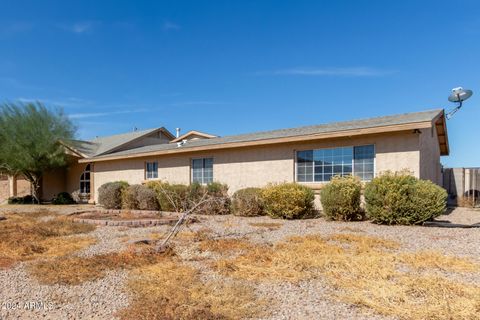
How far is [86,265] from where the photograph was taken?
18.2ft

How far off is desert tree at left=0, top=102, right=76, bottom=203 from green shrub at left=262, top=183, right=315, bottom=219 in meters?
16.0

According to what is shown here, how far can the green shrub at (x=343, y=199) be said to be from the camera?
33.7 ft

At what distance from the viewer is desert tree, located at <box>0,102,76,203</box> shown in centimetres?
1983

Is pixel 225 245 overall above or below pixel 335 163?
below

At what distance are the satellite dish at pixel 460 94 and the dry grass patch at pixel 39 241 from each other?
15004mm

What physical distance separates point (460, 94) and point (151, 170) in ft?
51.8

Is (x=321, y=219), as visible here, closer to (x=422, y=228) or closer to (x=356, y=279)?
(x=422, y=228)

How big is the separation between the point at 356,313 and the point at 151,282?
2.81 m

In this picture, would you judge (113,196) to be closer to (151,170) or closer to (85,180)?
(151,170)

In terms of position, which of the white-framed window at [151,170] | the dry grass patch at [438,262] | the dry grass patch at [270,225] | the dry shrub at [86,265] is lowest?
the dry grass patch at [270,225]

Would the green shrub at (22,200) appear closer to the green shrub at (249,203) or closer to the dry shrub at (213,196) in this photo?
the dry shrub at (213,196)

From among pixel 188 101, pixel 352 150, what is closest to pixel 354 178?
pixel 352 150

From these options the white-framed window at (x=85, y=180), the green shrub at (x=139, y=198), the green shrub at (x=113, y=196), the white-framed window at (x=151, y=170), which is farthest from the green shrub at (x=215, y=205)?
the white-framed window at (x=85, y=180)

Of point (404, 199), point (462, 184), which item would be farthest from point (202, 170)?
point (462, 184)
